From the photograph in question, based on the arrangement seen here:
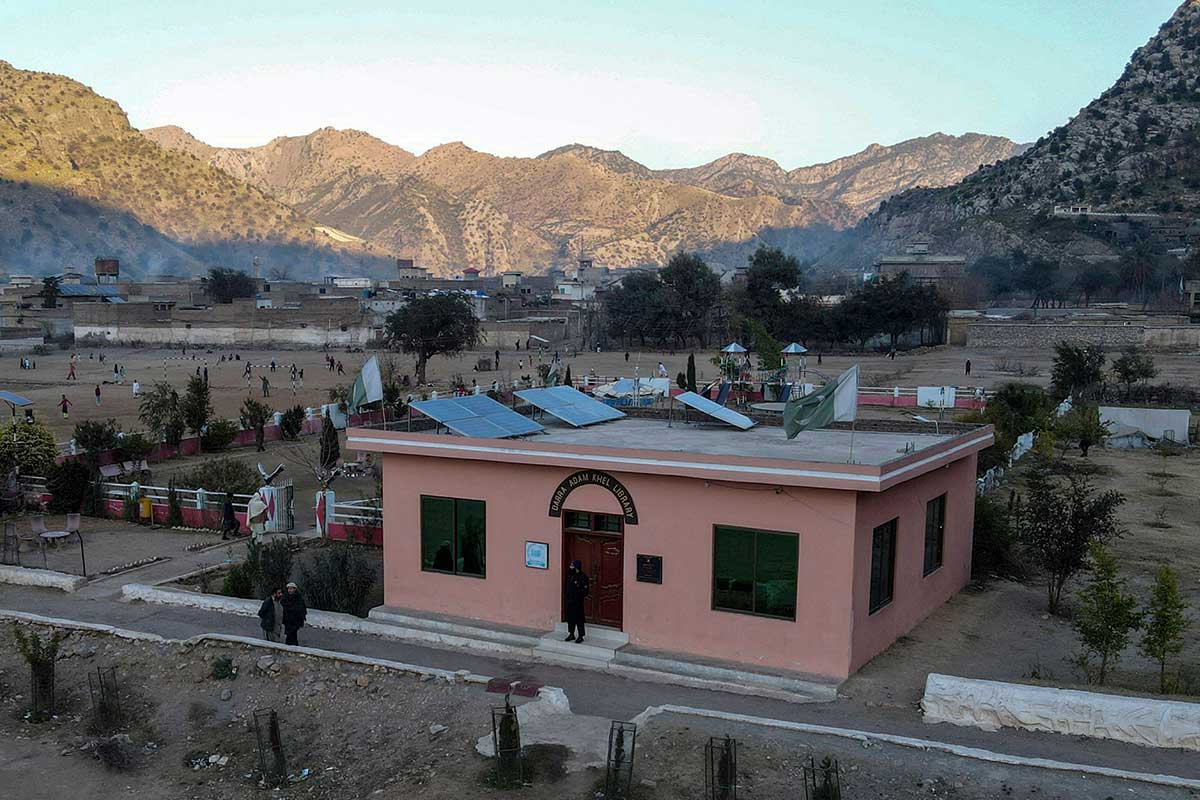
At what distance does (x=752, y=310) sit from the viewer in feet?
263

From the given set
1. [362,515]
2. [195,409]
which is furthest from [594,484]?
[195,409]

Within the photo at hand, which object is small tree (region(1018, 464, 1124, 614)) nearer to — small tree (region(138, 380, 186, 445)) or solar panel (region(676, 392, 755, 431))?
solar panel (region(676, 392, 755, 431))

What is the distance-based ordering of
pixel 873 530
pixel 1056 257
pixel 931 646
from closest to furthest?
1. pixel 873 530
2. pixel 931 646
3. pixel 1056 257

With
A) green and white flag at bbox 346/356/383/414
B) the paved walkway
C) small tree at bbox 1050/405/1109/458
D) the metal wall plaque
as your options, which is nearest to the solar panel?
the metal wall plaque

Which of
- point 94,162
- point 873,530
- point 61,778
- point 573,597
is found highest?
point 94,162

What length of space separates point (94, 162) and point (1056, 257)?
163329 mm

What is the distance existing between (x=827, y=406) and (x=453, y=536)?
550 centimetres

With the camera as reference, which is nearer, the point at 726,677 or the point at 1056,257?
the point at 726,677

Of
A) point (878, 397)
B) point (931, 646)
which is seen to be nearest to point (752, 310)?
point (878, 397)

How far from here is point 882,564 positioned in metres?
13.6

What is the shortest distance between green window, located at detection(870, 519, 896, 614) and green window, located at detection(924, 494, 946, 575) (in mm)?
1527

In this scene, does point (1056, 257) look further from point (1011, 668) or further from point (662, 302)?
point (1011, 668)

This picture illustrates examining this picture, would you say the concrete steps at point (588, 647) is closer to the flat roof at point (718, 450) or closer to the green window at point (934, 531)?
the flat roof at point (718, 450)

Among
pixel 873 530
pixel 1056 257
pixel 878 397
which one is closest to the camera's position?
pixel 873 530
